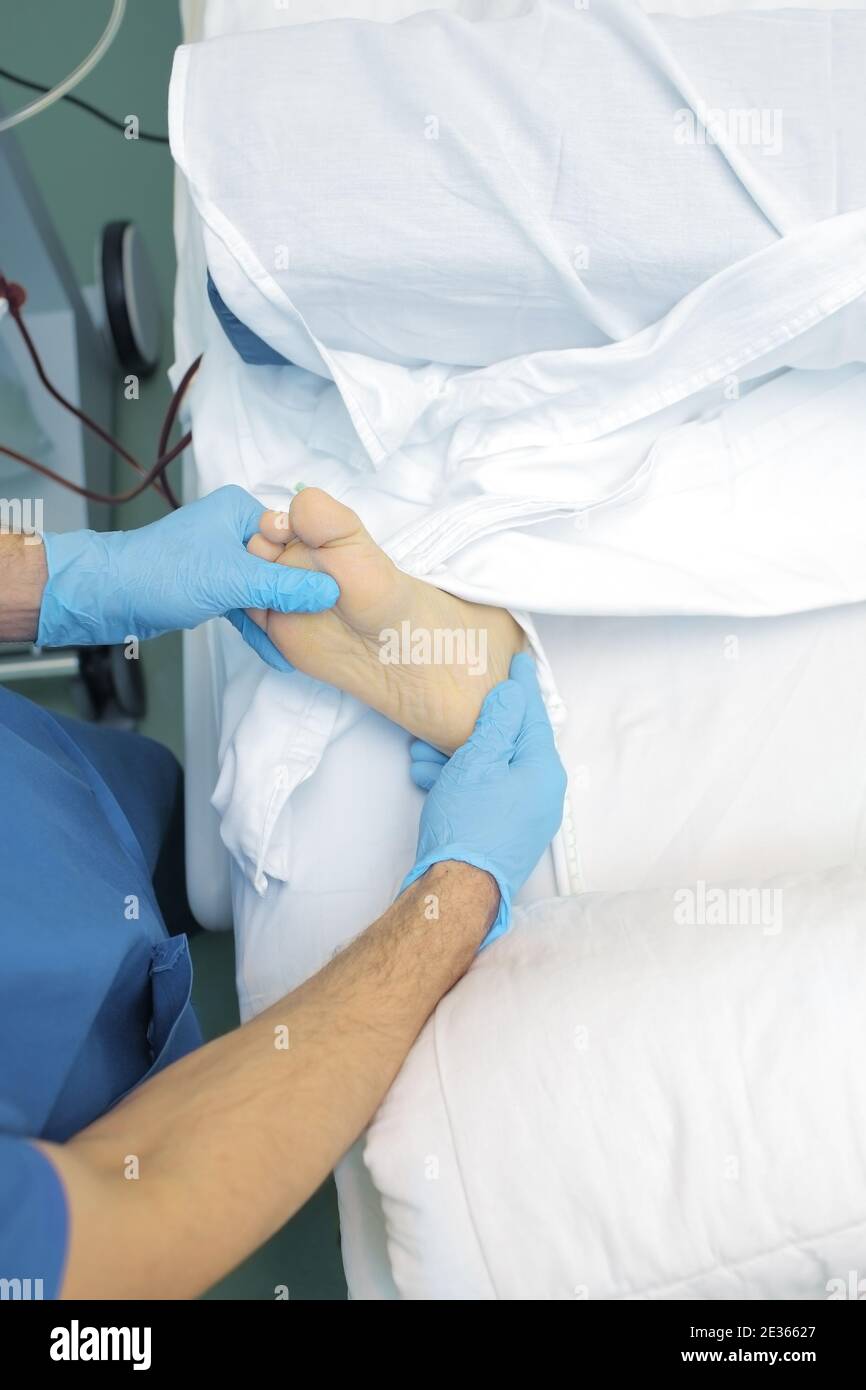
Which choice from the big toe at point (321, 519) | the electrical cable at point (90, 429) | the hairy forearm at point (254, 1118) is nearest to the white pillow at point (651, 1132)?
the hairy forearm at point (254, 1118)

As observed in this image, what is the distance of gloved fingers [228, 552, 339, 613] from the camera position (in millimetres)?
787

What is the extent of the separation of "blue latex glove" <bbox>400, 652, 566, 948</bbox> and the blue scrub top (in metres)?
0.20

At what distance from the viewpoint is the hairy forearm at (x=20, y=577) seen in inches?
32.5

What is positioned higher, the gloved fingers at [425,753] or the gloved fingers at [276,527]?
the gloved fingers at [276,527]

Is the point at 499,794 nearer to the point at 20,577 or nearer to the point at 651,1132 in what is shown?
the point at 651,1132

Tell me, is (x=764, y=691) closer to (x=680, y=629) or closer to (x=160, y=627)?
(x=680, y=629)

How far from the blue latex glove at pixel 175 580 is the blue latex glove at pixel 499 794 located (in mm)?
157

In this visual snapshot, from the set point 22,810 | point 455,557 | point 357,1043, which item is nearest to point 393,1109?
point 357,1043

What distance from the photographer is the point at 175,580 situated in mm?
811

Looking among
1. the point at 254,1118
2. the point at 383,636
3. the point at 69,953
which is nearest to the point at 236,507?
the point at 383,636

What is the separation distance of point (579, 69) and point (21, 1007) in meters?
0.77

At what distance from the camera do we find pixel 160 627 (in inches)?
33.4

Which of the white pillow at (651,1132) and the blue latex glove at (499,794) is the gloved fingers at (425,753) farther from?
the white pillow at (651,1132)
